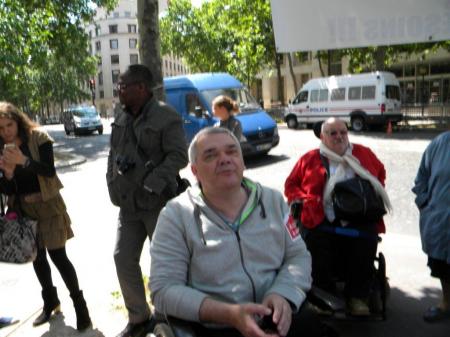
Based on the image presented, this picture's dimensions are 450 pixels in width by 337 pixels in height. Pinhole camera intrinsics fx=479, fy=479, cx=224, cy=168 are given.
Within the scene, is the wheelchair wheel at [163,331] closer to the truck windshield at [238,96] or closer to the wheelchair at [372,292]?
the wheelchair at [372,292]

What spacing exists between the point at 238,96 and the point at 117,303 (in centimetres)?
1037

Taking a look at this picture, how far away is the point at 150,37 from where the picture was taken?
13.7 feet

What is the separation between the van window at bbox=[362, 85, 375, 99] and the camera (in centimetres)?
2019

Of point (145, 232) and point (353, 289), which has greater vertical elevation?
point (145, 232)

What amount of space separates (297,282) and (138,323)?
1.54m

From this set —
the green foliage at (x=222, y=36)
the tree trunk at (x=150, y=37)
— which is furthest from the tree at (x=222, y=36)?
the tree trunk at (x=150, y=37)

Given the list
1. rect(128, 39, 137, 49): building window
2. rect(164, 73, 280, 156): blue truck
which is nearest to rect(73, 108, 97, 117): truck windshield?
rect(164, 73, 280, 156): blue truck

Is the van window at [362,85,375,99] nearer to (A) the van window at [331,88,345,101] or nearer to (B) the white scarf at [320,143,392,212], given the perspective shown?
(A) the van window at [331,88,345,101]

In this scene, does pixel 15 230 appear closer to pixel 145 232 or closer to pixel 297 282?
pixel 145 232

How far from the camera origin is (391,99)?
2028cm

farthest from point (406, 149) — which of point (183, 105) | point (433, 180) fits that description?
point (433, 180)

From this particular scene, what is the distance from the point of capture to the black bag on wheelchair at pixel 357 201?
134 inches

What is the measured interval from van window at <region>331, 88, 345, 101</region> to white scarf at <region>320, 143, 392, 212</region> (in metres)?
18.2

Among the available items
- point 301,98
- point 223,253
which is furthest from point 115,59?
point 223,253
